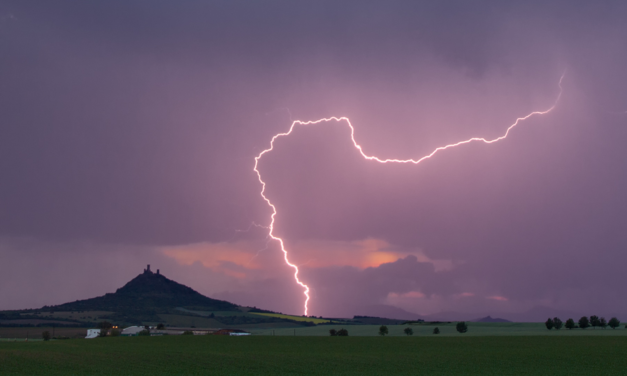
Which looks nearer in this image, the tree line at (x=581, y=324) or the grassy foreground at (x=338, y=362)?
the grassy foreground at (x=338, y=362)

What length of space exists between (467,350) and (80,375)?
3192 cm

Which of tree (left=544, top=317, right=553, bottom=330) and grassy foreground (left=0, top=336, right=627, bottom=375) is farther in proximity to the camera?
tree (left=544, top=317, right=553, bottom=330)

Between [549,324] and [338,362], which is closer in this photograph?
[338,362]

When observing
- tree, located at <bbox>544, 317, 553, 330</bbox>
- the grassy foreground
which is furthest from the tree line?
the grassy foreground

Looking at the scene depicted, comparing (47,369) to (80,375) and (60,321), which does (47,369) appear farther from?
(60,321)

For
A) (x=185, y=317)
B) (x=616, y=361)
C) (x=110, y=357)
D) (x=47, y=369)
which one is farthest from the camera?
(x=185, y=317)

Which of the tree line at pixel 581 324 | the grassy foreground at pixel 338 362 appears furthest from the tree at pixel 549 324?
the grassy foreground at pixel 338 362

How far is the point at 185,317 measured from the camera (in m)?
184

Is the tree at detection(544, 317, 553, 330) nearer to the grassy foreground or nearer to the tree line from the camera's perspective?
the tree line

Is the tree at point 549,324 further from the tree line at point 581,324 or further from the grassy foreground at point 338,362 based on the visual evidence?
the grassy foreground at point 338,362

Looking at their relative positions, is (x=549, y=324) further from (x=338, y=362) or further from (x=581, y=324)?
(x=338, y=362)

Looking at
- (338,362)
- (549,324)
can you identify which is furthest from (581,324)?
(338,362)

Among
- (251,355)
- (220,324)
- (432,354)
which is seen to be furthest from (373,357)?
(220,324)

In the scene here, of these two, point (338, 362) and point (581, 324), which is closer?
point (338, 362)
